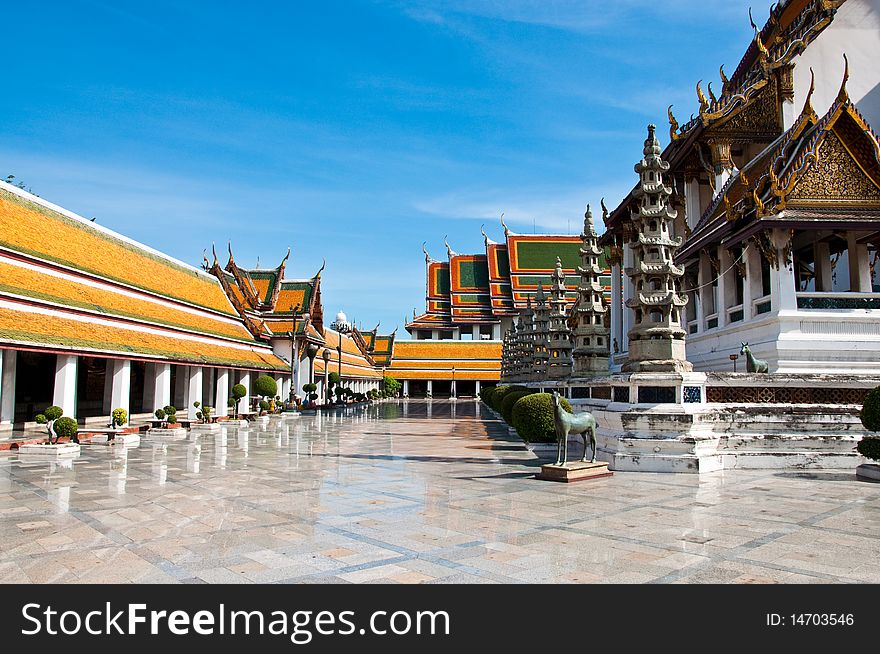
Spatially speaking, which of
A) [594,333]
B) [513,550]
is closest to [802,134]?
[594,333]

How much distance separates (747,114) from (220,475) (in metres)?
19.1

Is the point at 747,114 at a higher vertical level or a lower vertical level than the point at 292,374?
higher

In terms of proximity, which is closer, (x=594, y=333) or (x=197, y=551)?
(x=197, y=551)

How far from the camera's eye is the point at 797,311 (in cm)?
1488

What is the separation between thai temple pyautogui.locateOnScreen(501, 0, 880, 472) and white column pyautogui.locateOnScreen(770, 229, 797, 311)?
3cm

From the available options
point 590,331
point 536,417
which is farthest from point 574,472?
point 590,331

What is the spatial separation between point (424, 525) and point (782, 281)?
11.9 metres

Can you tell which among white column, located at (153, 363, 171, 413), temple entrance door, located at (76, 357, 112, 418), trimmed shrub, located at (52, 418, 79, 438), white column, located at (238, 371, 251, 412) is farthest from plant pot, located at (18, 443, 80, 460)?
white column, located at (238, 371, 251, 412)

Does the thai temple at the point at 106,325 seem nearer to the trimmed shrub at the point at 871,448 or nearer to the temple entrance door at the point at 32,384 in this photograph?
the temple entrance door at the point at 32,384

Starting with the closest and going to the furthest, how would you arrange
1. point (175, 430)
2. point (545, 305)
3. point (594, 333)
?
1. point (594, 333)
2. point (175, 430)
3. point (545, 305)

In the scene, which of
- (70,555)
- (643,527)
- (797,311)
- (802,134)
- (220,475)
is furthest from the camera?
(802,134)

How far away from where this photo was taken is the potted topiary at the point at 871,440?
10375 millimetres

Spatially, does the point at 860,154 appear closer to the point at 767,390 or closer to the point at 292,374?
the point at 767,390

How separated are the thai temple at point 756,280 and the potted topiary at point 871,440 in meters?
1.27
